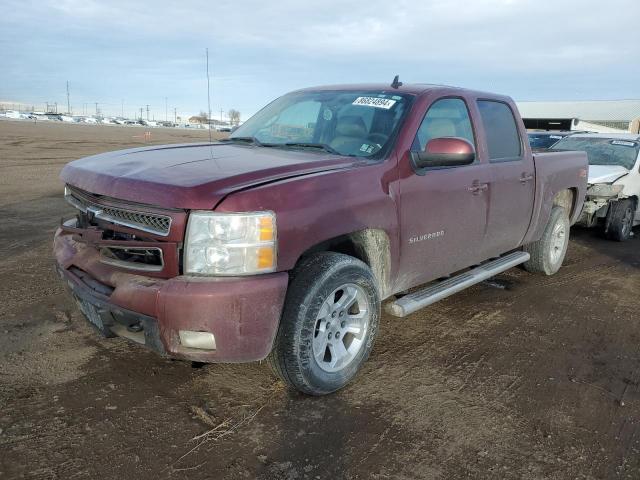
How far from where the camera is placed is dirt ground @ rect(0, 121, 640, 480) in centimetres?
248

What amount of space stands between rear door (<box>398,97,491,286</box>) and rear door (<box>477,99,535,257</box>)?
185 mm

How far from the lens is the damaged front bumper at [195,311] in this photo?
2.54 metres

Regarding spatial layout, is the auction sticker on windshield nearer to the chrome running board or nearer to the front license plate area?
the chrome running board

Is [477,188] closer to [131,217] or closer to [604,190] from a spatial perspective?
[131,217]

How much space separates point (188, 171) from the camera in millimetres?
2902

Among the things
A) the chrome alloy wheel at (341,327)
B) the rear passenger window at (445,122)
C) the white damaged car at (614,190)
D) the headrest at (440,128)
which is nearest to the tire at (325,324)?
the chrome alloy wheel at (341,327)

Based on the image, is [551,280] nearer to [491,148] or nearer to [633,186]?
[491,148]

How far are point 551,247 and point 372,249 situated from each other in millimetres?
3271

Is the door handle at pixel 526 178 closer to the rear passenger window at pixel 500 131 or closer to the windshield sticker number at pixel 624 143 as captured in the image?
the rear passenger window at pixel 500 131

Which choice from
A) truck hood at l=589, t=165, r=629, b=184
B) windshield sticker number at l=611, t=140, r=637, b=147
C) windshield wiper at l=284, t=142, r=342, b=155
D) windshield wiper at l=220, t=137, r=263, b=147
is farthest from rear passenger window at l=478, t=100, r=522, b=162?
windshield sticker number at l=611, t=140, r=637, b=147

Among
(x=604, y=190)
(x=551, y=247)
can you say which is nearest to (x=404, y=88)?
(x=551, y=247)

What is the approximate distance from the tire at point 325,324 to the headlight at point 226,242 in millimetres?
344

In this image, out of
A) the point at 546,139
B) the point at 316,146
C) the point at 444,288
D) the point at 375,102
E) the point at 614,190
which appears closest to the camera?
the point at 316,146

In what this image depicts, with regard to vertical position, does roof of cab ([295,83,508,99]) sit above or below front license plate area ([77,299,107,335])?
above
